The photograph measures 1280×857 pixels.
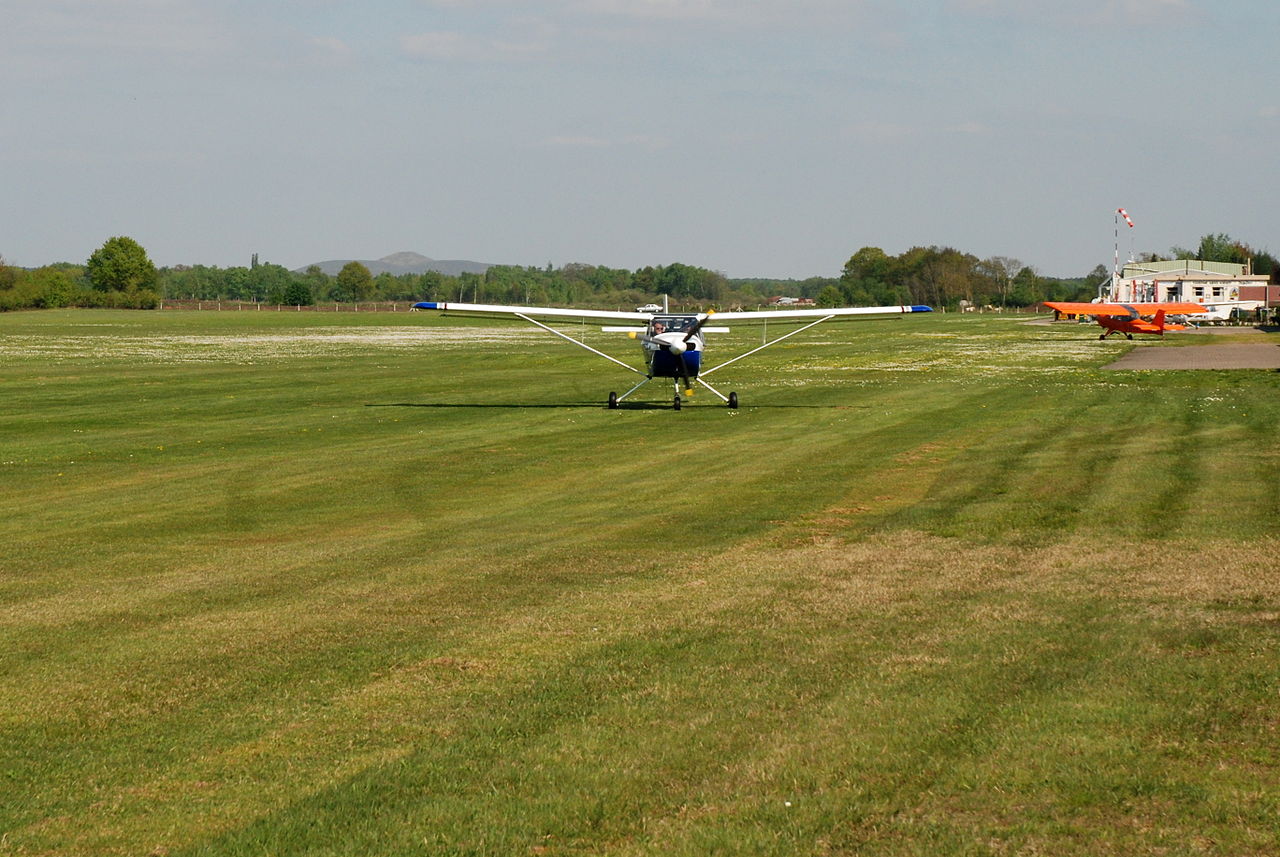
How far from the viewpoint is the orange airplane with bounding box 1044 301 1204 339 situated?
76500 millimetres

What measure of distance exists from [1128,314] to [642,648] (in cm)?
7224

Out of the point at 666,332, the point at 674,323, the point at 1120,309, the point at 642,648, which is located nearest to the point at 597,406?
the point at 666,332

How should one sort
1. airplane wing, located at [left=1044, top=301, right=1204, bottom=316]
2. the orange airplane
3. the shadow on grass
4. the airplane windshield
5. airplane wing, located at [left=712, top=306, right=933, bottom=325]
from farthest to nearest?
the orange airplane, airplane wing, located at [left=1044, top=301, right=1204, bottom=316], airplane wing, located at [left=712, top=306, right=933, bottom=325], the shadow on grass, the airplane windshield

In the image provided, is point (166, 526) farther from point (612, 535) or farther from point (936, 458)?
point (936, 458)

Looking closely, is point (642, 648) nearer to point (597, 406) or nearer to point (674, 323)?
point (674, 323)

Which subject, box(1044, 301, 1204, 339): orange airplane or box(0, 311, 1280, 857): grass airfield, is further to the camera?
box(1044, 301, 1204, 339): orange airplane

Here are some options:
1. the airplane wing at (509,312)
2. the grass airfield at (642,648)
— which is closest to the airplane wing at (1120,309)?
the airplane wing at (509,312)

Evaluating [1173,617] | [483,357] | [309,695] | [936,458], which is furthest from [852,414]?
[483,357]

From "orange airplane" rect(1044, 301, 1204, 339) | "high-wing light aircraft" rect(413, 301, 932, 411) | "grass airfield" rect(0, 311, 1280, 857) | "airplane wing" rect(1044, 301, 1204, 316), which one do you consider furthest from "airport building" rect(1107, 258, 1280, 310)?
"grass airfield" rect(0, 311, 1280, 857)

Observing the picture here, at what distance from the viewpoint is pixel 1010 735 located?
312 inches

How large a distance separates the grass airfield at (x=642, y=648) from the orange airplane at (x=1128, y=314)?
174 ft

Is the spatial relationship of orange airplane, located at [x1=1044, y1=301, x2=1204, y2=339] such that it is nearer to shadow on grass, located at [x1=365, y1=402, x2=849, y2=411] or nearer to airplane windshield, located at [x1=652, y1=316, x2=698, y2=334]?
shadow on grass, located at [x1=365, y1=402, x2=849, y2=411]

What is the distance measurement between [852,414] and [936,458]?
357 inches

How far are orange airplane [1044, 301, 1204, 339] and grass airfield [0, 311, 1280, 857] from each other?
53028 millimetres
